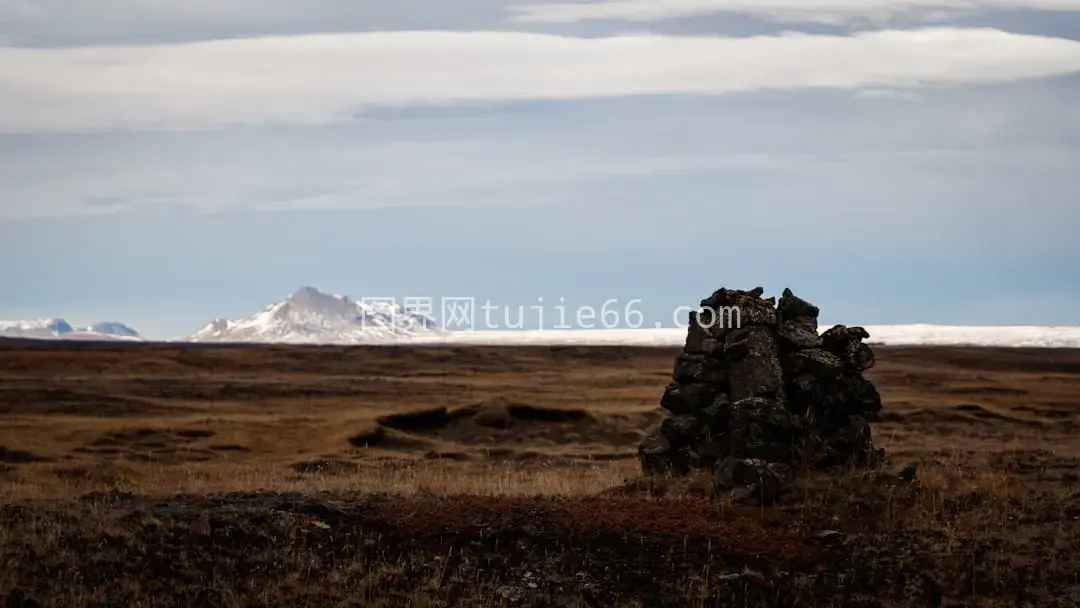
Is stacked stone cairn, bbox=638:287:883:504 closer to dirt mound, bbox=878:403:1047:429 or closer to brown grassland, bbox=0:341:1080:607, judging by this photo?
brown grassland, bbox=0:341:1080:607

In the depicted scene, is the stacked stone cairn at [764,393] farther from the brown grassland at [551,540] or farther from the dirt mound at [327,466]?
the dirt mound at [327,466]

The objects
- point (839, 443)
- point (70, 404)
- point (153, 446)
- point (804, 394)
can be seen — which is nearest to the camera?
point (839, 443)

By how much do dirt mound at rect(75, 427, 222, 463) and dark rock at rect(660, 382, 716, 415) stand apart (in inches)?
746

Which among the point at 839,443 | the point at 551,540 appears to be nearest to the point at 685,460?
the point at 839,443

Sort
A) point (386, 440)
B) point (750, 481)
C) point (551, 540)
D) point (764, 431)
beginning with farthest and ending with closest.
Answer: point (386, 440) → point (764, 431) → point (750, 481) → point (551, 540)

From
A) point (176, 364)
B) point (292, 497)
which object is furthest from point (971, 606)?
point (176, 364)

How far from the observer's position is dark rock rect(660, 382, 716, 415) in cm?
2353

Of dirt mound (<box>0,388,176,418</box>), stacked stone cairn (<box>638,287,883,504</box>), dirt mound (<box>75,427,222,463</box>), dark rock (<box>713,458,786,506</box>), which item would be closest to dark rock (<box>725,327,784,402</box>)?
stacked stone cairn (<box>638,287,883,504</box>)

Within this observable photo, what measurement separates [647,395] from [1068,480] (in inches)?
1684

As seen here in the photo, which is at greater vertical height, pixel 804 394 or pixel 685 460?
pixel 804 394

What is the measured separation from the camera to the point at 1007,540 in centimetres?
1878

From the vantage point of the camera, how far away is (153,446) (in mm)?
41062

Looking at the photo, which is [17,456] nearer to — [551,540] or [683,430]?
[683,430]

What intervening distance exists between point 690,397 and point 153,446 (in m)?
22.9
